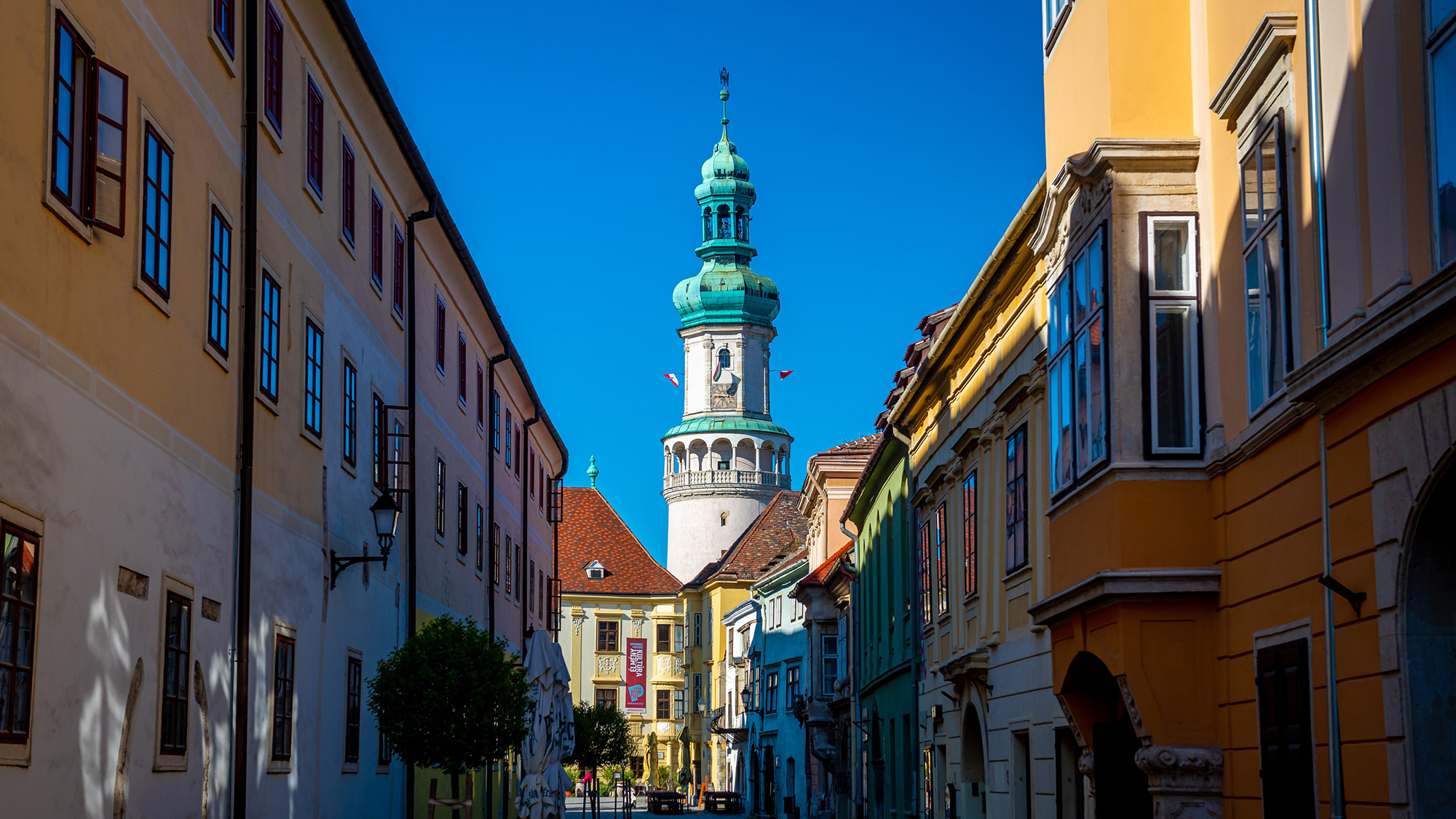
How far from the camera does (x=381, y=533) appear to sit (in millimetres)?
19188

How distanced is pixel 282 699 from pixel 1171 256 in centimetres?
1059

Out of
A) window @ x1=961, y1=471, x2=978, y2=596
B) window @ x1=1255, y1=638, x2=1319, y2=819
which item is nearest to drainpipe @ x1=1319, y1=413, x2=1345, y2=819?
window @ x1=1255, y1=638, x2=1319, y2=819

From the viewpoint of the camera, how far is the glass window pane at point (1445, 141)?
743 cm

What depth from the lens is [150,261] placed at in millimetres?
12922

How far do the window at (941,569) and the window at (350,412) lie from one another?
8.82 meters

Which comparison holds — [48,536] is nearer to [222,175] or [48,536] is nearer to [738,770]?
[222,175]

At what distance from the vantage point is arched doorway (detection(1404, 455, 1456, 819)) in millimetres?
7777

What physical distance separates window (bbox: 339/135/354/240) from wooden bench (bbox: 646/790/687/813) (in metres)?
47.9

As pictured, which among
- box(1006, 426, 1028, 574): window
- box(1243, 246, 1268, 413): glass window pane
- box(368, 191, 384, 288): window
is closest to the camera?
box(1243, 246, 1268, 413): glass window pane

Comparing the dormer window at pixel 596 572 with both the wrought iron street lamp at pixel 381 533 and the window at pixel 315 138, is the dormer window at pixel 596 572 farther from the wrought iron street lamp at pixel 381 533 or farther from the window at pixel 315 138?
the window at pixel 315 138

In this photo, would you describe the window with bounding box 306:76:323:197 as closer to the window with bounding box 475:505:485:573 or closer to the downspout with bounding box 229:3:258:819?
the downspout with bounding box 229:3:258:819

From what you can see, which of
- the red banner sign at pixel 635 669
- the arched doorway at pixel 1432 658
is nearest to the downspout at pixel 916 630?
the arched doorway at pixel 1432 658

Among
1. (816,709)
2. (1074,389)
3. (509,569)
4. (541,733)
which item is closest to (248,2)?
(1074,389)

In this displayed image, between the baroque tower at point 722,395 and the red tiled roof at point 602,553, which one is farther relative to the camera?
the baroque tower at point 722,395
